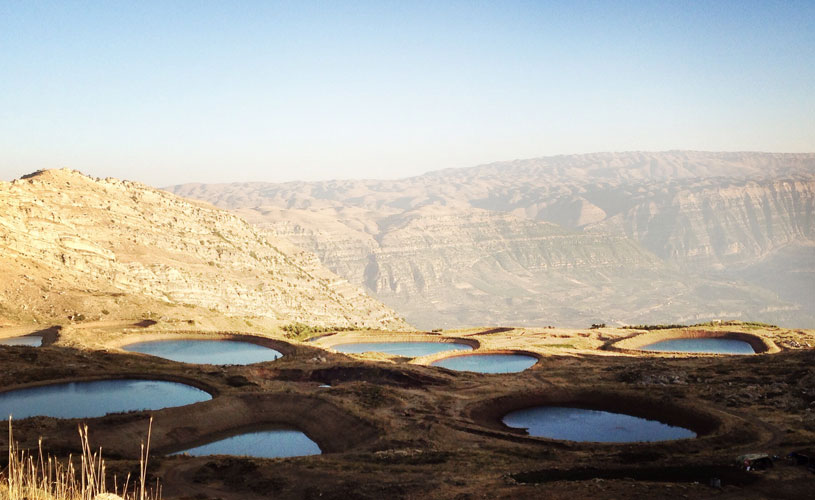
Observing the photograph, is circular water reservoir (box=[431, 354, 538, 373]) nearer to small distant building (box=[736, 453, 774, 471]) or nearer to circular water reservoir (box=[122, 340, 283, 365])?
circular water reservoir (box=[122, 340, 283, 365])

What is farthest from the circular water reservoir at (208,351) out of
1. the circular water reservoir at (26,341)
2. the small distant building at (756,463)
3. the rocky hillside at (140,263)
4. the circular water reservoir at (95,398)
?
the small distant building at (756,463)

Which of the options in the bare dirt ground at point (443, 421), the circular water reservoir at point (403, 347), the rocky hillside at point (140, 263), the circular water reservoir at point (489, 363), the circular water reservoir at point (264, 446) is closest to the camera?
the bare dirt ground at point (443, 421)

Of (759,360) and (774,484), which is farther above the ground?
(774,484)

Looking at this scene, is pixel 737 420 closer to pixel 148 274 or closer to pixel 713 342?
pixel 713 342

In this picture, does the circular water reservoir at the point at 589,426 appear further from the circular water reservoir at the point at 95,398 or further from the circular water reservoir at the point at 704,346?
the circular water reservoir at the point at 704,346

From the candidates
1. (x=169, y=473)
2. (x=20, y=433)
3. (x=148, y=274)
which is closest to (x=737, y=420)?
(x=169, y=473)
